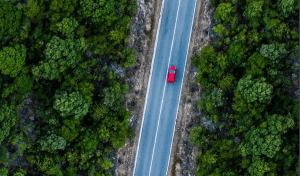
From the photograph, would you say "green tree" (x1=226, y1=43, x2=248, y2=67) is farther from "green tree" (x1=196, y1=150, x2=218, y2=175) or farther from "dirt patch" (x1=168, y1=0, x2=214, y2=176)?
"green tree" (x1=196, y1=150, x2=218, y2=175)

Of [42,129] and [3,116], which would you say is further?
[42,129]

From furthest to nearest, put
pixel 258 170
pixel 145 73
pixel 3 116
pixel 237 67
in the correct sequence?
pixel 145 73 < pixel 237 67 < pixel 258 170 < pixel 3 116

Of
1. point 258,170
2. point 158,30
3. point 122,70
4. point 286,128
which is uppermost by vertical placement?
point 158,30

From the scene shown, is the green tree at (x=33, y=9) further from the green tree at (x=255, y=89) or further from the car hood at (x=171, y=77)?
the green tree at (x=255, y=89)

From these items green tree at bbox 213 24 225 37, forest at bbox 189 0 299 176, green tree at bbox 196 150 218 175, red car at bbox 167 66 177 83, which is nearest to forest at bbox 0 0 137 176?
red car at bbox 167 66 177 83

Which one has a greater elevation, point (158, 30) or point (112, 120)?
point (158, 30)

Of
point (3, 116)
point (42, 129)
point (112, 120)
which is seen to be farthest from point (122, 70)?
point (3, 116)

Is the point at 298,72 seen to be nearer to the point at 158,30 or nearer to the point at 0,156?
the point at 158,30
